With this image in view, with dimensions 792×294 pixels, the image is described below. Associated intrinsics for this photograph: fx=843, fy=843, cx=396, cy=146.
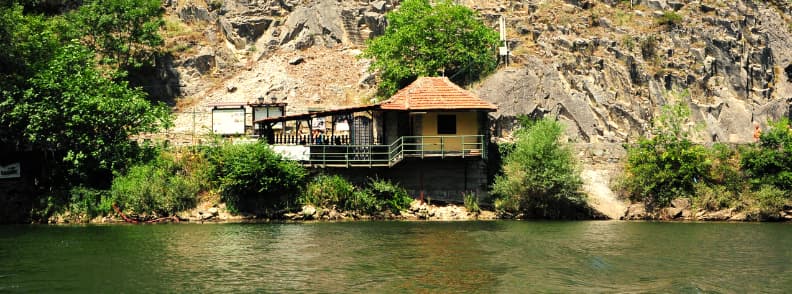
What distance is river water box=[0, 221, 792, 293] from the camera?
23641 millimetres

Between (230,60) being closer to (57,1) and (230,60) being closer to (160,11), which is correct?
(160,11)

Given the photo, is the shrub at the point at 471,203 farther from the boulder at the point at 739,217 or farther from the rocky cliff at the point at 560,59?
the boulder at the point at 739,217

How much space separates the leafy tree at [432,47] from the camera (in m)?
50.0

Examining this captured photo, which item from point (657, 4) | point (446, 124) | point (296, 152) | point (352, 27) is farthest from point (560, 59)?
point (296, 152)

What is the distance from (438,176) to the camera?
40.9 m

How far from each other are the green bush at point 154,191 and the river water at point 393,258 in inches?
70.8

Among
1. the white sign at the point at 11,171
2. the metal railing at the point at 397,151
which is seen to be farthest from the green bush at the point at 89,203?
the metal railing at the point at 397,151

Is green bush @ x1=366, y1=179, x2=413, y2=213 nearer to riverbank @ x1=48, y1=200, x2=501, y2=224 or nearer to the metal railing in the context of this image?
riverbank @ x1=48, y1=200, x2=501, y2=224

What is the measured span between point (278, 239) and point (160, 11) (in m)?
33.6

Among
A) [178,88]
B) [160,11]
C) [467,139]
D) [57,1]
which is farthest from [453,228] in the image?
[57,1]

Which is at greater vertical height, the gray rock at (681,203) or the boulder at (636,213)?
the gray rock at (681,203)

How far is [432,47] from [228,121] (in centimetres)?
1323

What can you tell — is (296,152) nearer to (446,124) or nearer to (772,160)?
(446,124)

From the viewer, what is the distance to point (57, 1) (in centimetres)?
5906
